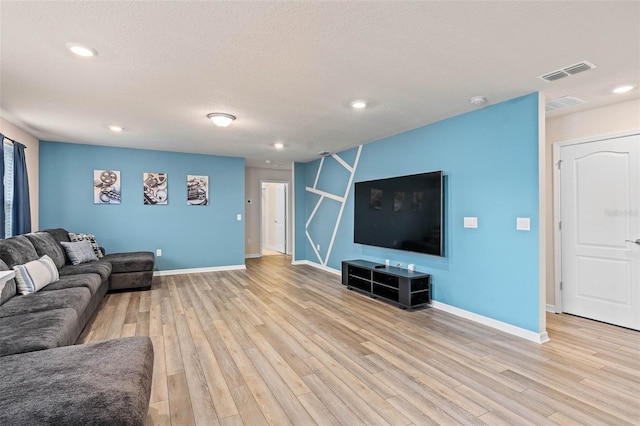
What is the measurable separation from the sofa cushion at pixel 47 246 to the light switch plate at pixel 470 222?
5.00m

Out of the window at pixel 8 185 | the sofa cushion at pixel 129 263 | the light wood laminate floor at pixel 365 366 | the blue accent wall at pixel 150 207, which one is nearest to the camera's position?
the light wood laminate floor at pixel 365 366

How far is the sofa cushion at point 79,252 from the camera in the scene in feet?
14.8

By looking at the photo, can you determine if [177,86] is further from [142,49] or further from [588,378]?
[588,378]

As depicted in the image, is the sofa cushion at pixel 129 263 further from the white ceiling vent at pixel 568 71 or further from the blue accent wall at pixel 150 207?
the white ceiling vent at pixel 568 71

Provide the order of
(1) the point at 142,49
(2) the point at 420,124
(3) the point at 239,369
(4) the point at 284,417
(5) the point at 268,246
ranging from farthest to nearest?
1. (5) the point at 268,246
2. (2) the point at 420,124
3. (3) the point at 239,369
4. (1) the point at 142,49
5. (4) the point at 284,417

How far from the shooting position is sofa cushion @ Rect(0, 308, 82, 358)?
192 centimetres

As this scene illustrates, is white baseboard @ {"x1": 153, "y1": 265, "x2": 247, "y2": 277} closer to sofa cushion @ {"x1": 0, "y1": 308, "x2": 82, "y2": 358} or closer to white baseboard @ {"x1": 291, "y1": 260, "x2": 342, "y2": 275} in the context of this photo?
white baseboard @ {"x1": 291, "y1": 260, "x2": 342, "y2": 275}

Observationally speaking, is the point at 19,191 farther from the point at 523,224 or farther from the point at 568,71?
the point at 568,71

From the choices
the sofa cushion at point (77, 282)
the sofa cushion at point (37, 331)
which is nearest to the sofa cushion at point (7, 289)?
the sofa cushion at point (77, 282)

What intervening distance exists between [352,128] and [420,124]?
906mm

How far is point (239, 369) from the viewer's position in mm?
2514

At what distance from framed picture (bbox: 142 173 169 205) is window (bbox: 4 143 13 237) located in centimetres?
188

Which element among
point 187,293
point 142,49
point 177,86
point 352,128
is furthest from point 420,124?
point 187,293

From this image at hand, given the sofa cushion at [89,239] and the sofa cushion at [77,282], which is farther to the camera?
the sofa cushion at [89,239]
